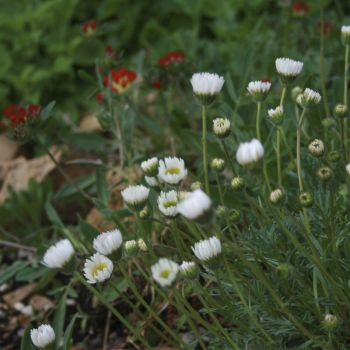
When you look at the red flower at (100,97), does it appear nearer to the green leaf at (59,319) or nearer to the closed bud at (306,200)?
the green leaf at (59,319)

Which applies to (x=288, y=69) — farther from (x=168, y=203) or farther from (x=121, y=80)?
(x=121, y=80)

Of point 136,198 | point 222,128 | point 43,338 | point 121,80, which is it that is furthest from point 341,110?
point 121,80

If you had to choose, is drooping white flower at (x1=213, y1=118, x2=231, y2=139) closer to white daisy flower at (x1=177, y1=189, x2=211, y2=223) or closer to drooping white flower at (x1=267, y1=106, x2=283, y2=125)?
drooping white flower at (x1=267, y1=106, x2=283, y2=125)

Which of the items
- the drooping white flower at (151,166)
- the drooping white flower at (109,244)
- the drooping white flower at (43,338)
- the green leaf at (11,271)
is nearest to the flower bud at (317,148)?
the drooping white flower at (151,166)

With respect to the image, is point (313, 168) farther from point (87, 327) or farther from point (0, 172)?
point (0, 172)

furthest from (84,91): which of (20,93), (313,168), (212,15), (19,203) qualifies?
(313,168)

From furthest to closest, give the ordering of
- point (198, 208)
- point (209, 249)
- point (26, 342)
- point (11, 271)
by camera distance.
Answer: point (11, 271)
point (26, 342)
point (209, 249)
point (198, 208)
